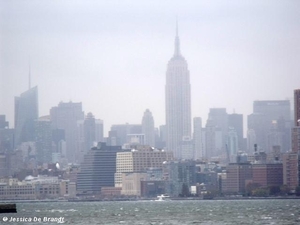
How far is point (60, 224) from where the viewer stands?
109688 millimetres

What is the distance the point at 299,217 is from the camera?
119m

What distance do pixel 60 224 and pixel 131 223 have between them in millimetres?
5951

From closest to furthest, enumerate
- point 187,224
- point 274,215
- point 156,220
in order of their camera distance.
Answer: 1. point 187,224
2. point 156,220
3. point 274,215

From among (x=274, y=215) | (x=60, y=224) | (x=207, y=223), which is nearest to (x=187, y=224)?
(x=207, y=223)

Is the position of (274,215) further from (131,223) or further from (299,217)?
(131,223)

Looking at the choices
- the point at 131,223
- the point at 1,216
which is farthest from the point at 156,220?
the point at 1,216

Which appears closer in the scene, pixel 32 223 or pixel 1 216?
pixel 32 223

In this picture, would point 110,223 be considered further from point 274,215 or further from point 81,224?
point 274,215

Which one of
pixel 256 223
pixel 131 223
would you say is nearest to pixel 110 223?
pixel 131 223

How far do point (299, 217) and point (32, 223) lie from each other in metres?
24.0

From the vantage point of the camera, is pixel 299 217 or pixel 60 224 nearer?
pixel 60 224

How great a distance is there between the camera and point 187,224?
355 ft

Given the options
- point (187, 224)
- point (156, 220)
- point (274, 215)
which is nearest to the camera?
point (187, 224)

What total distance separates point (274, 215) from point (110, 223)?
20516 millimetres
